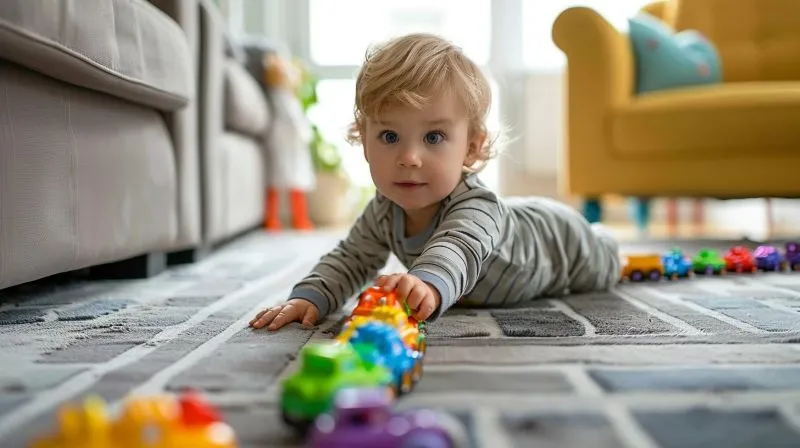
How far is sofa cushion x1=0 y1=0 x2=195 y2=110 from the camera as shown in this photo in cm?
82

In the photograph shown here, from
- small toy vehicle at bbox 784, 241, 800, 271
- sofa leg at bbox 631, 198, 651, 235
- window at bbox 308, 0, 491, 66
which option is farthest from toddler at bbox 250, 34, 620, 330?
window at bbox 308, 0, 491, 66

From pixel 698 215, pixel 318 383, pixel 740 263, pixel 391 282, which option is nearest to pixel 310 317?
pixel 391 282

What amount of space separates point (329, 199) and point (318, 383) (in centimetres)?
280

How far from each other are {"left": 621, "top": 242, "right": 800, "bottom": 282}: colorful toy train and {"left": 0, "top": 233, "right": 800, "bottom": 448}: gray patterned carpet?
0.14 metres

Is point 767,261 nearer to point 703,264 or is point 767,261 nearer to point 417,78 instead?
point 703,264

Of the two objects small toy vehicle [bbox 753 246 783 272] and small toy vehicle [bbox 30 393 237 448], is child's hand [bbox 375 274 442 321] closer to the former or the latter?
small toy vehicle [bbox 30 393 237 448]

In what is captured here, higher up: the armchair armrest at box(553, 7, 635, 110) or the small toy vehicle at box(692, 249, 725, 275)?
the armchair armrest at box(553, 7, 635, 110)

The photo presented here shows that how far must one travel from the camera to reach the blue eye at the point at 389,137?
95 centimetres

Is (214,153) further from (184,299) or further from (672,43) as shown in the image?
(672,43)

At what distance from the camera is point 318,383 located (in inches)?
18.9

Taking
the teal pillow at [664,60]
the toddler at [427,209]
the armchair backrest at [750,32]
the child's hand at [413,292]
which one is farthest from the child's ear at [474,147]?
the armchair backrest at [750,32]

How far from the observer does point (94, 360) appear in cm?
72

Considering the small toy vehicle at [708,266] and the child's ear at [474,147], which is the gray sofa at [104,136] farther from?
the small toy vehicle at [708,266]

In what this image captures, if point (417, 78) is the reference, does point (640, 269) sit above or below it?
below
